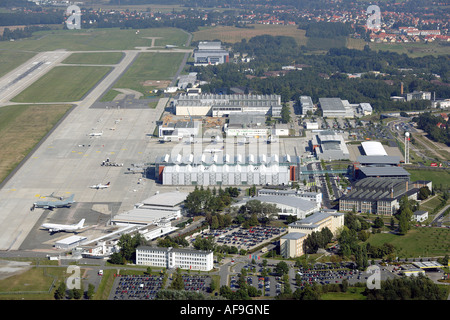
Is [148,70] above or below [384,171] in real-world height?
below

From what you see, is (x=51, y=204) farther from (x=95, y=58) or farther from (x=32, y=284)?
(x=95, y=58)

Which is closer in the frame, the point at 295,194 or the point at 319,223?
the point at 319,223

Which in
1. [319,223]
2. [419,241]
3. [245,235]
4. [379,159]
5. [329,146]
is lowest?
[245,235]

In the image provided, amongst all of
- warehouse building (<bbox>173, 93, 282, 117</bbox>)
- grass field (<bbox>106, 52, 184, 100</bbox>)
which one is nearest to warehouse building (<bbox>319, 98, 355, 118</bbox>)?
warehouse building (<bbox>173, 93, 282, 117</bbox>)

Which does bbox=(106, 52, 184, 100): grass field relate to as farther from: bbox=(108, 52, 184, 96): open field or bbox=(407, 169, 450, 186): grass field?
bbox=(407, 169, 450, 186): grass field

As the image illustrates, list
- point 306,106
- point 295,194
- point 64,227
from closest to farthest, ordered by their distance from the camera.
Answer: point 64,227
point 295,194
point 306,106

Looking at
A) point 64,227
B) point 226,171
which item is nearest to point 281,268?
point 64,227

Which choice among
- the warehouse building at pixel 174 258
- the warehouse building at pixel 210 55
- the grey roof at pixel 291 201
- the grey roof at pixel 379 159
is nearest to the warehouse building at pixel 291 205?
the grey roof at pixel 291 201

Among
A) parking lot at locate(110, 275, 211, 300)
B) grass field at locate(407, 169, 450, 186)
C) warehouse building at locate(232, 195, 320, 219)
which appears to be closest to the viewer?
parking lot at locate(110, 275, 211, 300)
